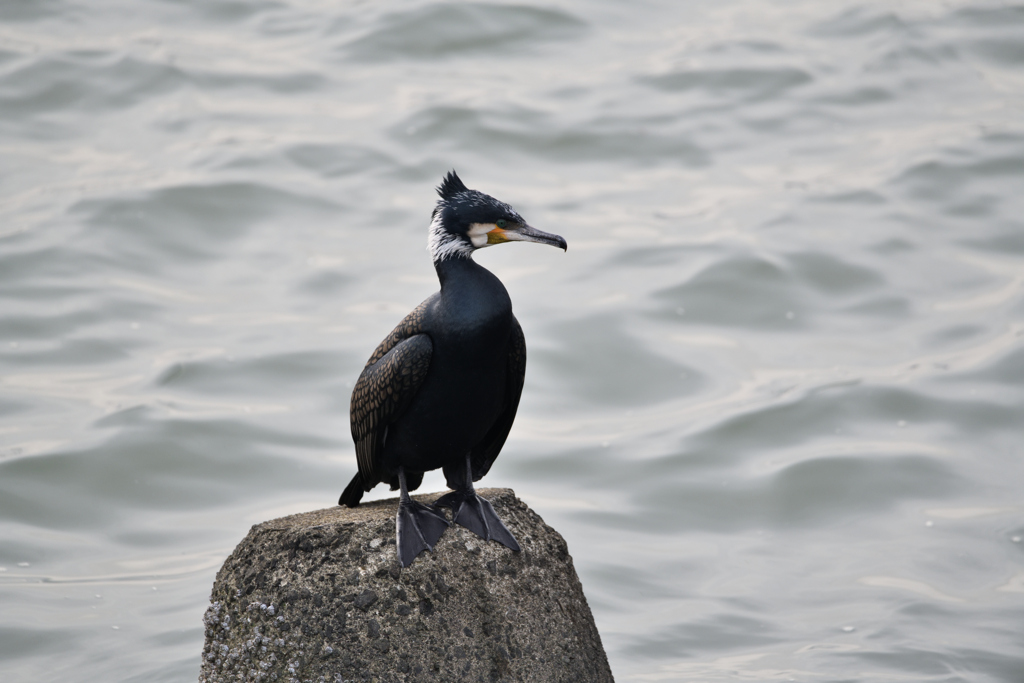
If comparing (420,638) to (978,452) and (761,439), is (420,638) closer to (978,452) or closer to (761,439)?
(761,439)

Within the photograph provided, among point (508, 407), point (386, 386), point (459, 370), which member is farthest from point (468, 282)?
point (508, 407)

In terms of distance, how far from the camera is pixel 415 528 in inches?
Answer: 210

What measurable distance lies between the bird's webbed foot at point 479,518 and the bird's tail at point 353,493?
0.61 metres

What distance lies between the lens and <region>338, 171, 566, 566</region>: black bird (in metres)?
5.40

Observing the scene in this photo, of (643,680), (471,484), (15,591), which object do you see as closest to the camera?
(471,484)

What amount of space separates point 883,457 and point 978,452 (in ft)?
Answer: 3.52

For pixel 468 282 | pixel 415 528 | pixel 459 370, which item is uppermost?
pixel 468 282

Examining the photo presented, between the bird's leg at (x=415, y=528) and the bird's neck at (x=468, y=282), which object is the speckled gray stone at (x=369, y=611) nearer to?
the bird's leg at (x=415, y=528)

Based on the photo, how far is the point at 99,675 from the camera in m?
8.99

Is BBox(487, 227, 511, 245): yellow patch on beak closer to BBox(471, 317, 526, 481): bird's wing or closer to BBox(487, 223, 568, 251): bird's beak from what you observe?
BBox(487, 223, 568, 251): bird's beak

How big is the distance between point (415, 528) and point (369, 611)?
1.42 ft

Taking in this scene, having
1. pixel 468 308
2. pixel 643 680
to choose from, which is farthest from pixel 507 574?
pixel 643 680

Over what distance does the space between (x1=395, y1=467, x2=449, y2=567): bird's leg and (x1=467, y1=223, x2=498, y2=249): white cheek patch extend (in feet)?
4.21

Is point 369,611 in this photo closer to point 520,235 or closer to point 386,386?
point 386,386
